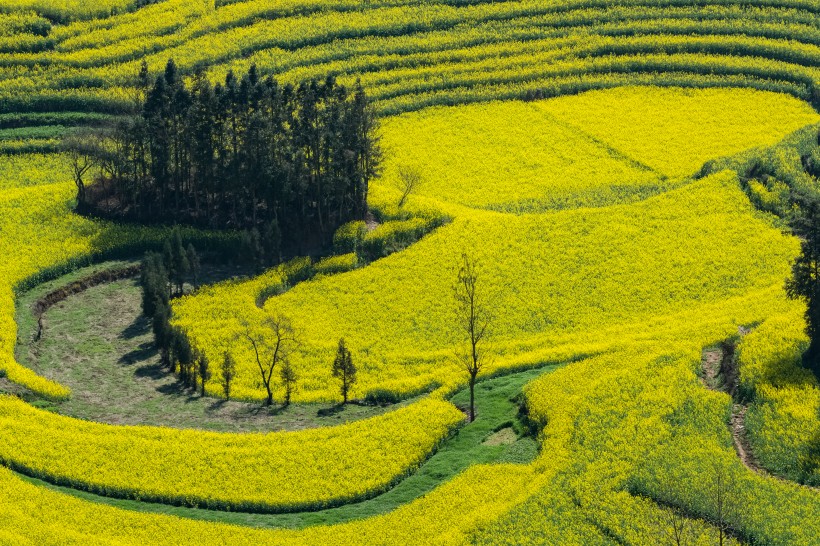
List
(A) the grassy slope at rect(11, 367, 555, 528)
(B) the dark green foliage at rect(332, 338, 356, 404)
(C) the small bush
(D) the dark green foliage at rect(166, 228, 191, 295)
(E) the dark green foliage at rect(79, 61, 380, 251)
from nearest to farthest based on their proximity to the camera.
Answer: (A) the grassy slope at rect(11, 367, 555, 528), (B) the dark green foliage at rect(332, 338, 356, 404), (D) the dark green foliage at rect(166, 228, 191, 295), (C) the small bush, (E) the dark green foliage at rect(79, 61, 380, 251)

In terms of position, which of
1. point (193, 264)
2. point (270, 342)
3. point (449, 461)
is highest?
point (193, 264)

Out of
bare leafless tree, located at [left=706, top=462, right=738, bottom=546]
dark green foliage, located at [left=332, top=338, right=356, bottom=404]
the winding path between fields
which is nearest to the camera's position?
bare leafless tree, located at [left=706, top=462, right=738, bottom=546]

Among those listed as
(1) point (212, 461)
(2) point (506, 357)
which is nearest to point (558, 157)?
(2) point (506, 357)

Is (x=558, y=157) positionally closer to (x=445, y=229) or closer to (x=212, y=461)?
(x=445, y=229)

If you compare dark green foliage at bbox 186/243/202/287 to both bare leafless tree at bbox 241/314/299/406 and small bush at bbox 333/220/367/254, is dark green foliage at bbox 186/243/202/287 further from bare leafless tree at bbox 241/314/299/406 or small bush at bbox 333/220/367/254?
small bush at bbox 333/220/367/254

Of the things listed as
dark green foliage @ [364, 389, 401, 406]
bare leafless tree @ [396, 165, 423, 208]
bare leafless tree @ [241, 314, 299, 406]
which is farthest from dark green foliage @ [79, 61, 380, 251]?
dark green foliage @ [364, 389, 401, 406]

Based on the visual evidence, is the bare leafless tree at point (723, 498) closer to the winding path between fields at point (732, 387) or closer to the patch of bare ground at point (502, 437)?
the winding path between fields at point (732, 387)

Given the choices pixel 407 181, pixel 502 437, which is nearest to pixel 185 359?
pixel 502 437

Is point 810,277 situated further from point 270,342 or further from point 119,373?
point 119,373
